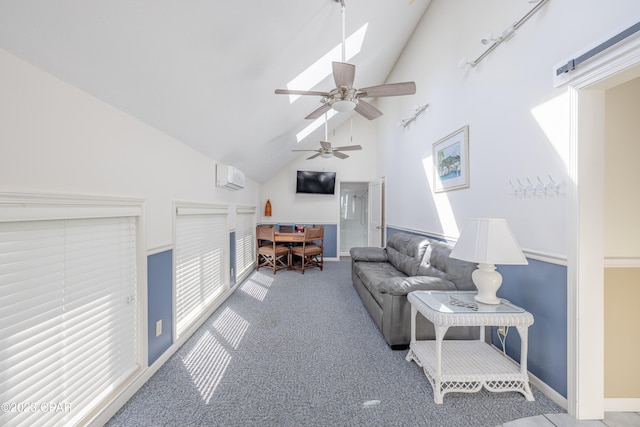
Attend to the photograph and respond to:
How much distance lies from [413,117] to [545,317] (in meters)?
3.10

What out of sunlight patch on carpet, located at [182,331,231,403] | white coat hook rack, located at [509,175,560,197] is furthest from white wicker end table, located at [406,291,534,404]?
sunlight patch on carpet, located at [182,331,231,403]

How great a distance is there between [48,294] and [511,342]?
3.06 meters

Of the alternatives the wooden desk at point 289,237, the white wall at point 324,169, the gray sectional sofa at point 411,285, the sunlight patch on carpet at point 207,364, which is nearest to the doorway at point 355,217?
the white wall at point 324,169

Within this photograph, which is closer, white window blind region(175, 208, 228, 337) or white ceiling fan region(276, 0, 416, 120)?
white ceiling fan region(276, 0, 416, 120)

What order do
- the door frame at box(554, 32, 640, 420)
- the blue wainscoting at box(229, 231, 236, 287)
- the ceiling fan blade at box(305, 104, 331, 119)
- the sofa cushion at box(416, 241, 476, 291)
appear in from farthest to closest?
the blue wainscoting at box(229, 231, 236, 287) < the ceiling fan blade at box(305, 104, 331, 119) < the sofa cushion at box(416, 241, 476, 291) < the door frame at box(554, 32, 640, 420)

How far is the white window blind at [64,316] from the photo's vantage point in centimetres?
104

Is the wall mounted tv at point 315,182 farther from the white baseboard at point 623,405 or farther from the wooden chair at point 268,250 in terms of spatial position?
the white baseboard at point 623,405

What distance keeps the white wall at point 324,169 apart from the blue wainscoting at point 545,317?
4.53 m

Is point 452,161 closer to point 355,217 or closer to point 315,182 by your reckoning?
point 315,182

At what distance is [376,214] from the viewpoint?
573cm

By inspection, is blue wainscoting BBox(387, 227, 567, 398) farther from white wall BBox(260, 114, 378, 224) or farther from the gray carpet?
white wall BBox(260, 114, 378, 224)

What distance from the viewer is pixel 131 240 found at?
68.8 inches

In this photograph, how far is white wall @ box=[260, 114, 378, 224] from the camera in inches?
245

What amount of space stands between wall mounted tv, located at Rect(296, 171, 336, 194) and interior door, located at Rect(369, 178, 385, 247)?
1.02 meters
